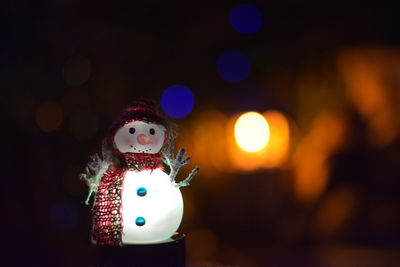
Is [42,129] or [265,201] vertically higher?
[42,129]

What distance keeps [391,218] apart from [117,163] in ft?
12.3

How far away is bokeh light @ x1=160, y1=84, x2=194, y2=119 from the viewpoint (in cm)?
551

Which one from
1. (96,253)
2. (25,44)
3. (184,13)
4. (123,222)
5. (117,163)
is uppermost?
(184,13)

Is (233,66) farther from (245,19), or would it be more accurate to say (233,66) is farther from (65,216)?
(65,216)

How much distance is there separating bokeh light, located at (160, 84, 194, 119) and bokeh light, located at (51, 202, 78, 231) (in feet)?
4.63

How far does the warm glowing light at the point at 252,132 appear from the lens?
239 inches

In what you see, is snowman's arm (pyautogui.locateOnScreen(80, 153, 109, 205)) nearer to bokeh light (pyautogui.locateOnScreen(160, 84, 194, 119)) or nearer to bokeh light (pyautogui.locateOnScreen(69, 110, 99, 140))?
bokeh light (pyautogui.locateOnScreen(69, 110, 99, 140))

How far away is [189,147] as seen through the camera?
5.95m

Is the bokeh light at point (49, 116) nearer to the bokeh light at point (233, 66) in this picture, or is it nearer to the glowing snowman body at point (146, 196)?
the bokeh light at point (233, 66)

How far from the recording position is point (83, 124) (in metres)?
4.79

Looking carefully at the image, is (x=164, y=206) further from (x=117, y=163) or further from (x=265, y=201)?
(x=265, y=201)

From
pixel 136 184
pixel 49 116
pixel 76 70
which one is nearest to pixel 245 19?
pixel 76 70

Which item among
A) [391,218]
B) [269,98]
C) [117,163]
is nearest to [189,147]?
[269,98]

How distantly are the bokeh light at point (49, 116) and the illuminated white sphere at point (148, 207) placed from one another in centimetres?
273
